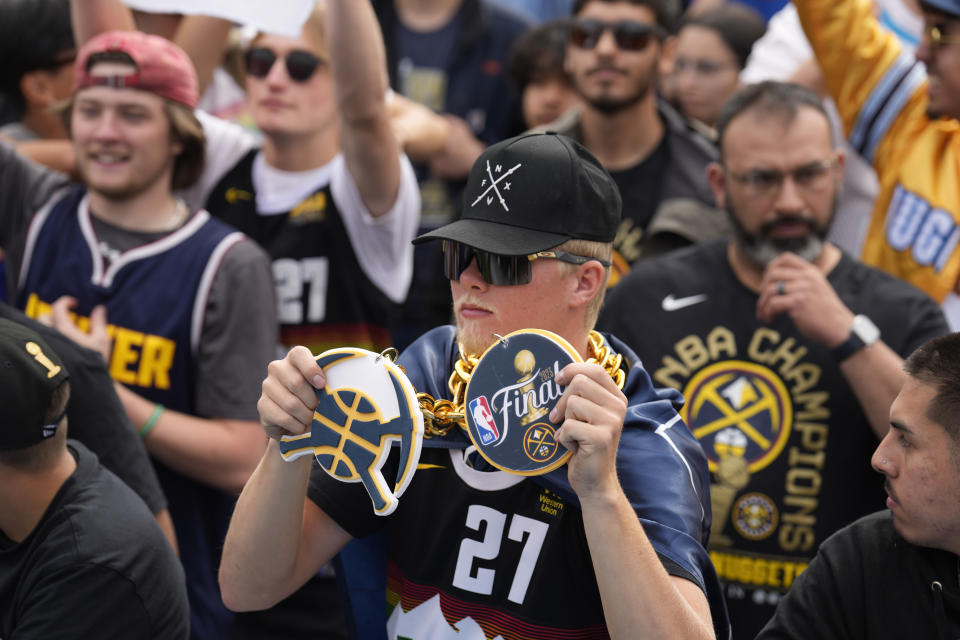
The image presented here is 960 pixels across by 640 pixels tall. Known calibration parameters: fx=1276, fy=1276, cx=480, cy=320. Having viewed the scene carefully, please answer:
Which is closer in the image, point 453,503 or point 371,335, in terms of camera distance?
point 453,503

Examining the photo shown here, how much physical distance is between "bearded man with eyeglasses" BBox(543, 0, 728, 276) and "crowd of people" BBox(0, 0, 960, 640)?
0.05ft

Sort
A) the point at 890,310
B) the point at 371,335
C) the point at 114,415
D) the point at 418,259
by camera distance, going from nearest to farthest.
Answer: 1. the point at 114,415
2. the point at 890,310
3. the point at 371,335
4. the point at 418,259

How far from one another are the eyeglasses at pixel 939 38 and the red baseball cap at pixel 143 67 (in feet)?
8.57

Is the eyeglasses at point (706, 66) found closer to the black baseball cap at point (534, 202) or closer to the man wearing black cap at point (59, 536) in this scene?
the black baseball cap at point (534, 202)

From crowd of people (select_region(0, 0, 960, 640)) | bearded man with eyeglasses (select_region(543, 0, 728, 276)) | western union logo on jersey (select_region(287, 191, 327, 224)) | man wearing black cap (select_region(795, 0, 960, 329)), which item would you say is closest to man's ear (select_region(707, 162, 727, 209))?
crowd of people (select_region(0, 0, 960, 640))

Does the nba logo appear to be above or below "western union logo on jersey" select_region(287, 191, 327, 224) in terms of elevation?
above

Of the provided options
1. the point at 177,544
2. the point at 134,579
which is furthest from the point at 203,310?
the point at 134,579

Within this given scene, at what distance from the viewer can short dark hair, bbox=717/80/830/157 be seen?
4213 millimetres

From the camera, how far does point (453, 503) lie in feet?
8.95

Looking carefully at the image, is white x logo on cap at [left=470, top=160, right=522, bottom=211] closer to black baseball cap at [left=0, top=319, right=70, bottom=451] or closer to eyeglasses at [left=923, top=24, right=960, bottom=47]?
black baseball cap at [left=0, top=319, right=70, bottom=451]

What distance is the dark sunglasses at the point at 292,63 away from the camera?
490 centimetres

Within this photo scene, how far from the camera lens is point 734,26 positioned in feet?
19.8

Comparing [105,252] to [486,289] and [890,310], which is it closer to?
[486,289]

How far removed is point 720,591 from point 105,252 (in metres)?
2.47
